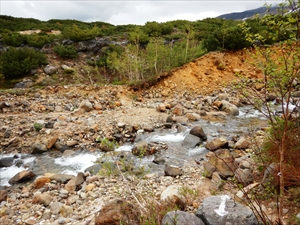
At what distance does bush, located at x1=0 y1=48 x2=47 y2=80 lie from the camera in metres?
15.8

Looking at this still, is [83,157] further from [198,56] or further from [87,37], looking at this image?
[87,37]

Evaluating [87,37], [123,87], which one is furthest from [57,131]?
[87,37]

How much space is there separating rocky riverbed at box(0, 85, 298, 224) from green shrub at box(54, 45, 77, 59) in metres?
8.04

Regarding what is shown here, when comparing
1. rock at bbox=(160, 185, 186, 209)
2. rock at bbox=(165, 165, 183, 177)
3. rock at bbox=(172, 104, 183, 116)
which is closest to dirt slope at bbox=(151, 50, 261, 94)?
Answer: rock at bbox=(172, 104, 183, 116)

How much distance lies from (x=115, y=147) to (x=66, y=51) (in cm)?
1486

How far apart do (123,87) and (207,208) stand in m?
10.5

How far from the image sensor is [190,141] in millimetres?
7691

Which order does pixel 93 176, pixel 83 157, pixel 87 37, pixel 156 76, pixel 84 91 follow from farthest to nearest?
pixel 87 37 → pixel 156 76 → pixel 84 91 → pixel 83 157 → pixel 93 176

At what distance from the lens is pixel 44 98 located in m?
11.7

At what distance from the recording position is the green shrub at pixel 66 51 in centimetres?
→ 1945

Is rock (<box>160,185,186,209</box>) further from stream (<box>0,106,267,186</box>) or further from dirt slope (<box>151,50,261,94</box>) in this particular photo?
dirt slope (<box>151,50,261,94</box>)

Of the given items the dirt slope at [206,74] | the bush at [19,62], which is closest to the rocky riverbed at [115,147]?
the dirt slope at [206,74]

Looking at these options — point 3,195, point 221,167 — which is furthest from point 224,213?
point 3,195

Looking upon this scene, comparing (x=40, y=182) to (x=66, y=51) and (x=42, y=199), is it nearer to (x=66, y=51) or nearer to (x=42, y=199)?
(x=42, y=199)
